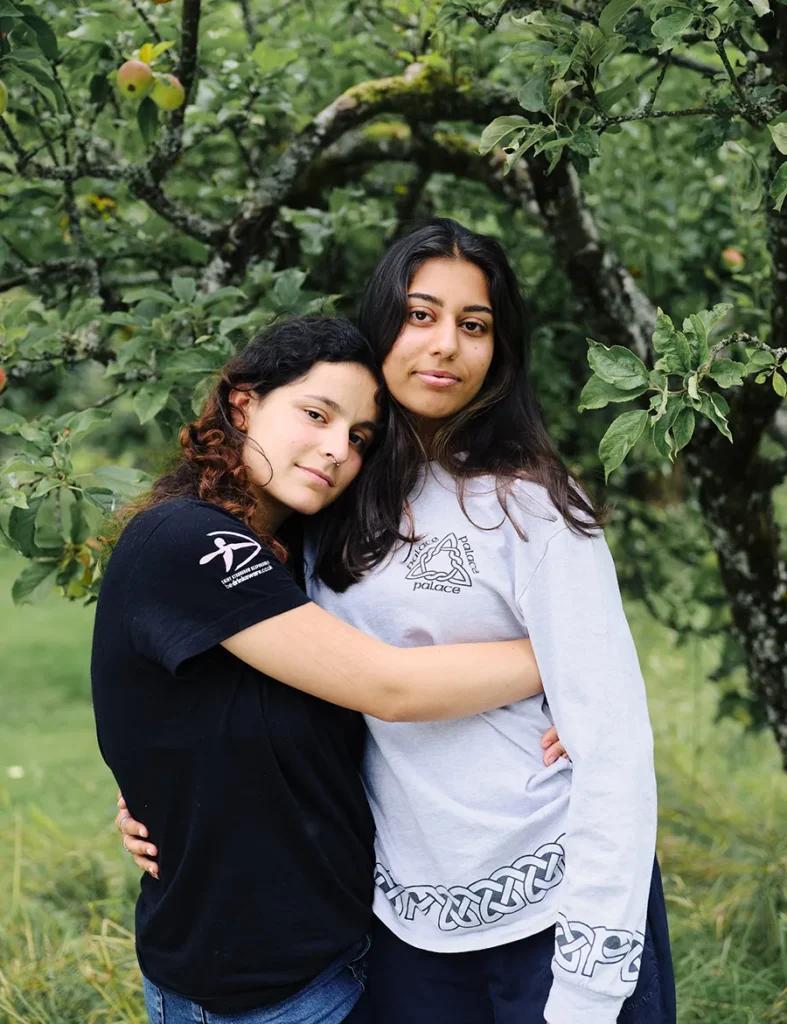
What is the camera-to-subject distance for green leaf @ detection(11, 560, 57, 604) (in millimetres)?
1977

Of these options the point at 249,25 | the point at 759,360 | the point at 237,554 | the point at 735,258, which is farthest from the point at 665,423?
the point at 249,25

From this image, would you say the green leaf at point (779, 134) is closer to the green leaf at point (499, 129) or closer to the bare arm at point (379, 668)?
the green leaf at point (499, 129)

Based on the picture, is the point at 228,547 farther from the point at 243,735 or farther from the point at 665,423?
the point at 665,423

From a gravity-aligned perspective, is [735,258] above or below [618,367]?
below

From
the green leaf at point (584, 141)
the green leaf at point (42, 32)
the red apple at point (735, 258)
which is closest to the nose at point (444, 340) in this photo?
the green leaf at point (584, 141)

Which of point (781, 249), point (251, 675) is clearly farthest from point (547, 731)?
point (781, 249)

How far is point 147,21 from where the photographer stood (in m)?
2.29

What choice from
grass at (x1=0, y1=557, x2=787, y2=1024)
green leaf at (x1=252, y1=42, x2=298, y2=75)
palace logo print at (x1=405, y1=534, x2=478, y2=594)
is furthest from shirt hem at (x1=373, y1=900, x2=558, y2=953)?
green leaf at (x1=252, y1=42, x2=298, y2=75)

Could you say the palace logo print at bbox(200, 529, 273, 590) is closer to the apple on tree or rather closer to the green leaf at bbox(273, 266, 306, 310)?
the green leaf at bbox(273, 266, 306, 310)

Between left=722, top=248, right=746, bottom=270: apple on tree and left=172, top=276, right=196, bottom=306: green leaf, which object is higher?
left=722, top=248, right=746, bottom=270: apple on tree

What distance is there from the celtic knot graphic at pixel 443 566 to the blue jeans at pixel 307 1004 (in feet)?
1.85

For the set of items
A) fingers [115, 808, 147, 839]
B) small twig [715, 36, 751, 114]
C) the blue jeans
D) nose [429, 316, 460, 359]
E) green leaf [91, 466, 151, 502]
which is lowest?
the blue jeans

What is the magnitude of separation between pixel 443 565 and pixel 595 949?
1.87 ft

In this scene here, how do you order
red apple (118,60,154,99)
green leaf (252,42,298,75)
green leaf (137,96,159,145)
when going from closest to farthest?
red apple (118,60,154,99)
green leaf (137,96,159,145)
green leaf (252,42,298,75)
